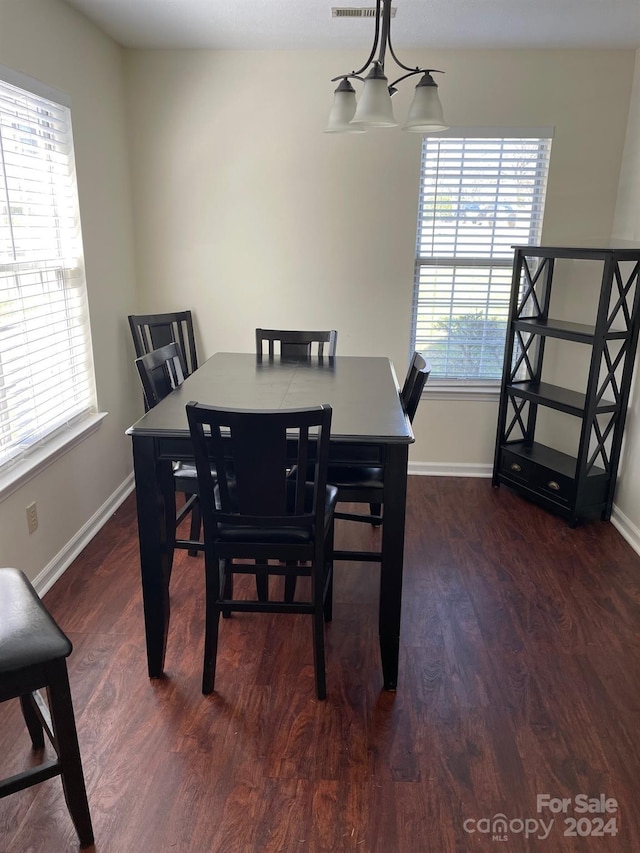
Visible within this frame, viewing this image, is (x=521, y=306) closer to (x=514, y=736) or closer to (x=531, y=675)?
(x=531, y=675)

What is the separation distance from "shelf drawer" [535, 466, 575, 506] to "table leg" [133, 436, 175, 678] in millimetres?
2152

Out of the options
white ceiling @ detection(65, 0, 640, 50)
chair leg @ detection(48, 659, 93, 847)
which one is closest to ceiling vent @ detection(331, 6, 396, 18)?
white ceiling @ detection(65, 0, 640, 50)

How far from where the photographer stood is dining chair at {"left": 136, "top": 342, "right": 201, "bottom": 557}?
2.31 metres

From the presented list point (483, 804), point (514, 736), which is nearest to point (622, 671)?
point (514, 736)

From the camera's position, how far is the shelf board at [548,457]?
329cm

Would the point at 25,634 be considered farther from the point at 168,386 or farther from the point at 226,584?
the point at 168,386

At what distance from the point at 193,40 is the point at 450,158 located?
155 centimetres

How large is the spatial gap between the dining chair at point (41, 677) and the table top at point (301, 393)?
2.04ft

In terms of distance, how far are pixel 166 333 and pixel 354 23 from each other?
6.15ft

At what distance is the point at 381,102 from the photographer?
6.70ft

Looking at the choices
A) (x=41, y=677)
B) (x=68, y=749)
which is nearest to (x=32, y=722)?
(x=68, y=749)

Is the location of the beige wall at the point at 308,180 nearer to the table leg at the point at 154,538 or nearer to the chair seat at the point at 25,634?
the table leg at the point at 154,538

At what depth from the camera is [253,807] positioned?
160cm

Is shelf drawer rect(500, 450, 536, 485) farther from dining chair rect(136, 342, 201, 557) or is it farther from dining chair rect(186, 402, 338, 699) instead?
dining chair rect(136, 342, 201, 557)
